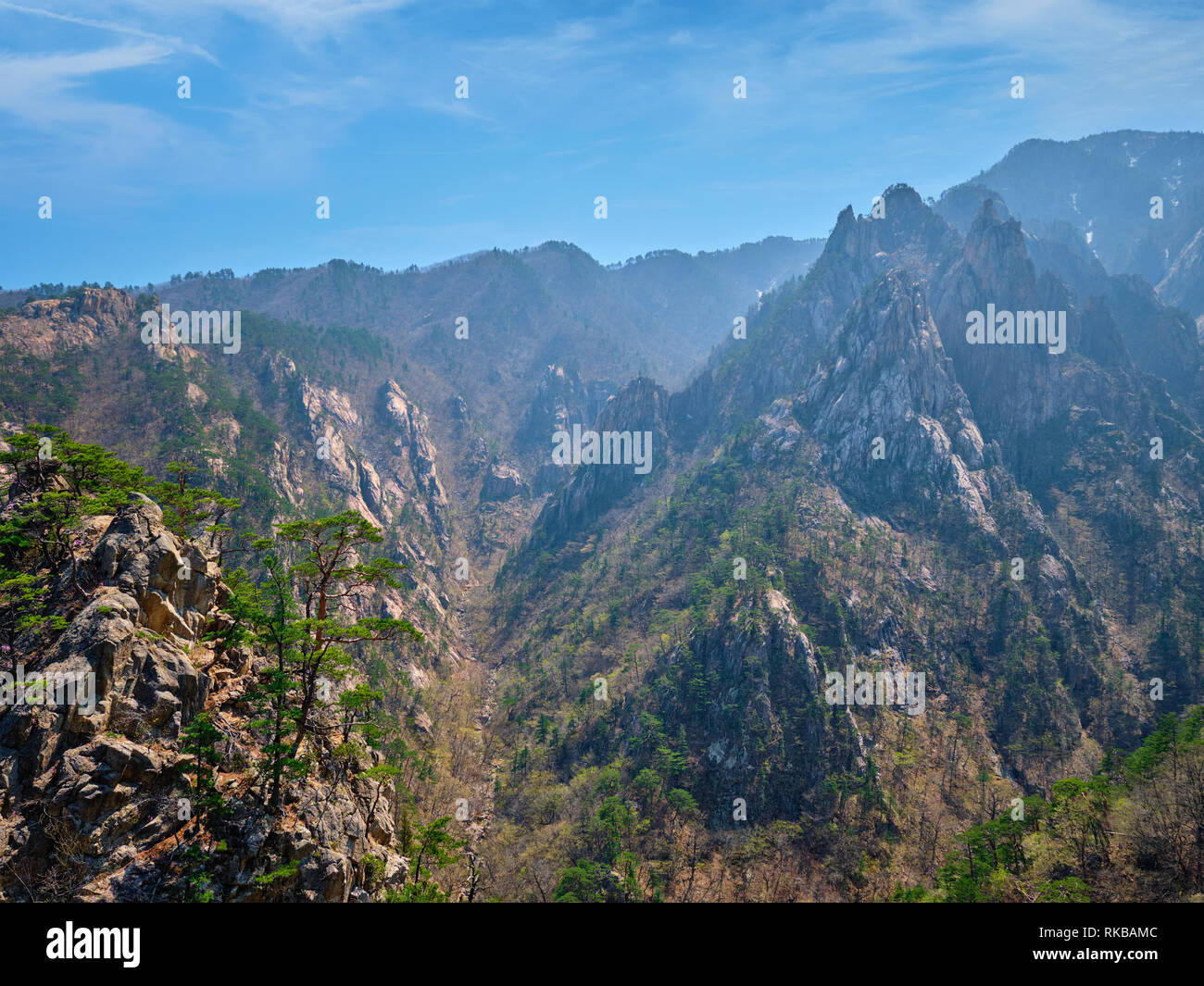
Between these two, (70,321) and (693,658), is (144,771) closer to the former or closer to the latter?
(693,658)

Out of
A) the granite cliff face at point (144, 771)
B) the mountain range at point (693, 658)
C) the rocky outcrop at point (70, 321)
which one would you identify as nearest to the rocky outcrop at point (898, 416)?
the mountain range at point (693, 658)

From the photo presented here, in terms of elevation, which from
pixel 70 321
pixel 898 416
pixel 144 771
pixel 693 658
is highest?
pixel 70 321

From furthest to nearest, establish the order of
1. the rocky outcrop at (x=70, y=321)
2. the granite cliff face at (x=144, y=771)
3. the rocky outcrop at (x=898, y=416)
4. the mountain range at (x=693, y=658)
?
the rocky outcrop at (x=898, y=416) → the rocky outcrop at (x=70, y=321) → the mountain range at (x=693, y=658) → the granite cliff face at (x=144, y=771)

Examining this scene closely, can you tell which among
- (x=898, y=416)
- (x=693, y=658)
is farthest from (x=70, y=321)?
(x=898, y=416)

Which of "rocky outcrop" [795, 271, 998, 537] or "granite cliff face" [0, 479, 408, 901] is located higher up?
"rocky outcrop" [795, 271, 998, 537]

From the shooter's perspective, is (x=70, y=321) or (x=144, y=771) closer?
(x=144, y=771)

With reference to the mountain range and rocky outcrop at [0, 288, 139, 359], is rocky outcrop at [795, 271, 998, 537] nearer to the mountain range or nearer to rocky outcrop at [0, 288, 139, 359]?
the mountain range

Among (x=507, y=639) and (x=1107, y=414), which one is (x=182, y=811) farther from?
(x=1107, y=414)

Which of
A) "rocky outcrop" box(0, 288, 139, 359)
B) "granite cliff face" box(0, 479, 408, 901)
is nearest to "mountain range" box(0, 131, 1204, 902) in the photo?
"granite cliff face" box(0, 479, 408, 901)

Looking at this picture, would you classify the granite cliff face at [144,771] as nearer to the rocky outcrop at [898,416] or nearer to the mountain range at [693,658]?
the mountain range at [693,658]

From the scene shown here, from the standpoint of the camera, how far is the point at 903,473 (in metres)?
171

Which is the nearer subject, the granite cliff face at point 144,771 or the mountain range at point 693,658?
the granite cliff face at point 144,771

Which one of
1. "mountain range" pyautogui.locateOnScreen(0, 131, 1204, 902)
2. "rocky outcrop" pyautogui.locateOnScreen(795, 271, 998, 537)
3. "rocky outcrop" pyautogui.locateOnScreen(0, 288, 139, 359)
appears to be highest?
"rocky outcrop" pyautogui.locateOnScreen(0, 288, 139, 359)
